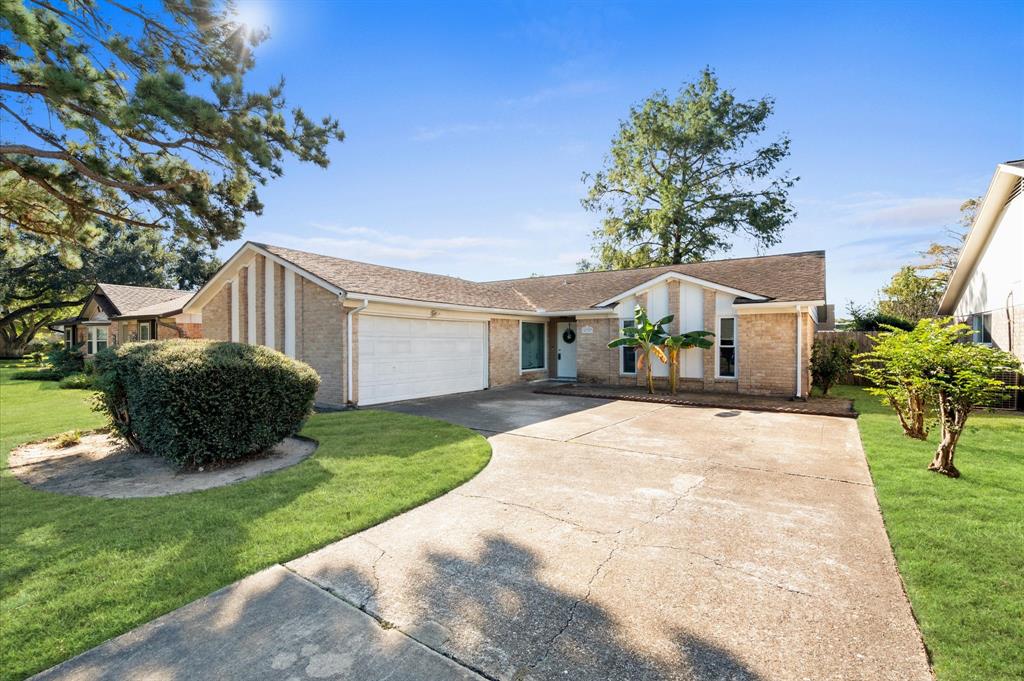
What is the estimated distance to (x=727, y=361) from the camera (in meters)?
14.8

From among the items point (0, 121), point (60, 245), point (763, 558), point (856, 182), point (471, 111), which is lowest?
point (763, 558)

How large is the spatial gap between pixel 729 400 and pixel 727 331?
2748mm

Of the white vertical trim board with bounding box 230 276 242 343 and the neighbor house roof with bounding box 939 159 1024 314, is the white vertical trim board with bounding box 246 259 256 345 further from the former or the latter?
the neighbor house roof with bounding box 939 159 1024 314

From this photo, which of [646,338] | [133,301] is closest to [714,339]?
[646,338]

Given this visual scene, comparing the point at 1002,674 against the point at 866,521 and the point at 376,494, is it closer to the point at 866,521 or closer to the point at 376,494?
the point at 866,521

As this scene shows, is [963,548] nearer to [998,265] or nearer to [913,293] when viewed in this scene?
[998,265]

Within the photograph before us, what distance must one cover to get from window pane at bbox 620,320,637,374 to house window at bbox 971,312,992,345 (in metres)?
9.75

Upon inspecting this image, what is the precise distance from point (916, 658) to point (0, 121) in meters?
13.7

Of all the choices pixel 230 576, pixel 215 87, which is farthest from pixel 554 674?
pixel 215 87

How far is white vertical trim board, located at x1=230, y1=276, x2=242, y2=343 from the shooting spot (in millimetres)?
15328

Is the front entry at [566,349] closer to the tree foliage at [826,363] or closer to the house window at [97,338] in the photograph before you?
the tree foliage at [826,363]

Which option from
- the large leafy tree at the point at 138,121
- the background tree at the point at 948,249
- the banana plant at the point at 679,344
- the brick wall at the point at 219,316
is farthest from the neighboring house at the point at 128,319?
the background tree at the point at 948,249

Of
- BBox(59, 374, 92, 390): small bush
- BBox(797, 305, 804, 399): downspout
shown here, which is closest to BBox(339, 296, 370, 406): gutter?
BBox(797, 305, 804, 399): downspout

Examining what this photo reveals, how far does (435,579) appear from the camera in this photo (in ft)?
11.8
